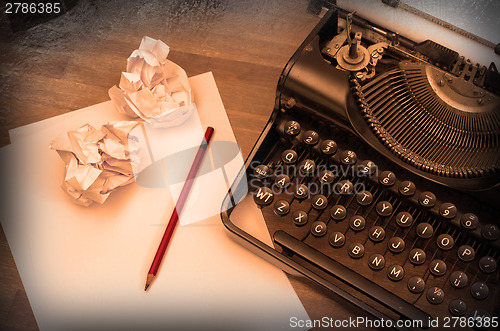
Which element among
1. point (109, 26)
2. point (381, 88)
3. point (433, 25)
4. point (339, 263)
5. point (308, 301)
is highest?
point (433, 25)

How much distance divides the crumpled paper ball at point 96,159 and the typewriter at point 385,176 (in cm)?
26

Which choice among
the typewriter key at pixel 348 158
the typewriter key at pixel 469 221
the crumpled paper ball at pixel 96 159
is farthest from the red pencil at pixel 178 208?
the typewriter key at pixel 469 221

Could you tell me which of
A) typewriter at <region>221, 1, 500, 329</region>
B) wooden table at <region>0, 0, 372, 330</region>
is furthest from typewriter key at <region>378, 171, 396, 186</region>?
wooden table at <region>0, 0, 372, 330</region>

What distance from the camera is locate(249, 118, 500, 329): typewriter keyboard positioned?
3.86 ft

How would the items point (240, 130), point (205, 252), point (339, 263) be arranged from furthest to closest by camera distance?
point (240, 130)
point (205, 252)
point (339, 263)

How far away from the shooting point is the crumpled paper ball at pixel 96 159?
130cm

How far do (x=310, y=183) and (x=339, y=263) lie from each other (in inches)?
7.3

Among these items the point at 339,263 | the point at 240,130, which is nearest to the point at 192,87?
the point at 240,130

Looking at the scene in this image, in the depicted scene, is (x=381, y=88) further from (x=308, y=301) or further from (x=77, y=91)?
(x=77, y=91)

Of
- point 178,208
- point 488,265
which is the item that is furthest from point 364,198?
point 178,208

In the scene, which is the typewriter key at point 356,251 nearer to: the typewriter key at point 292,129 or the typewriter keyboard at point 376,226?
the typewriter keyboard at point 376,226

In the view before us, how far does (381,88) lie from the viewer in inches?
49.3

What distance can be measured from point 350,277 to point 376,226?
118 millimetres

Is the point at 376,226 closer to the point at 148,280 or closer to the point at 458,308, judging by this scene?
the point at 458,308
